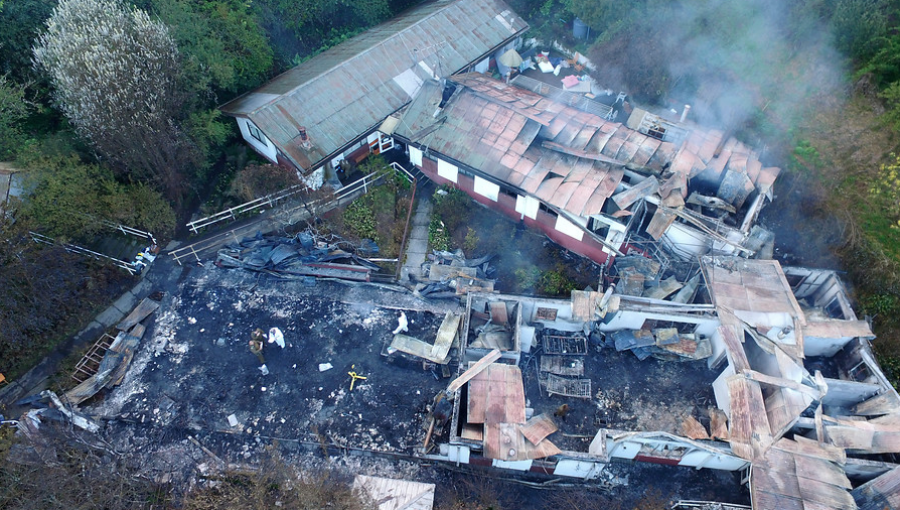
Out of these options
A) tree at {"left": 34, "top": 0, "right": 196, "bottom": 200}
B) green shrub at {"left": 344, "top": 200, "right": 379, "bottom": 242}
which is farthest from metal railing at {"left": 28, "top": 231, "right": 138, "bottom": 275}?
green shrub at {"left": 344, "top": 200, "right": 379, "bottom": 242}

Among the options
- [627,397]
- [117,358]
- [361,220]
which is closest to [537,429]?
[627,397]

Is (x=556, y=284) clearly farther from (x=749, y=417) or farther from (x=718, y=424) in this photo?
(x=749, y=417)

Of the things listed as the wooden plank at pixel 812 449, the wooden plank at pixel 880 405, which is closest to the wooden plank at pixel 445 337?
the wooden plank at pixel 812 449

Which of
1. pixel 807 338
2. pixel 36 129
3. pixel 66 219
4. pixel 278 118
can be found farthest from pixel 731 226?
pixel 36 129

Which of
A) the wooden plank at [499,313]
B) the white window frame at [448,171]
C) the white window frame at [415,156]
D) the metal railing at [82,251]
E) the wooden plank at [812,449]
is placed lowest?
the wooden plank at [812,449]

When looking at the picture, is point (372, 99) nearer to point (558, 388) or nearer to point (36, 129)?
point (36, 129)

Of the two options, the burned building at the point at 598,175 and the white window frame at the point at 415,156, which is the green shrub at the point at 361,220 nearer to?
the white window frame at the point at 415,156
